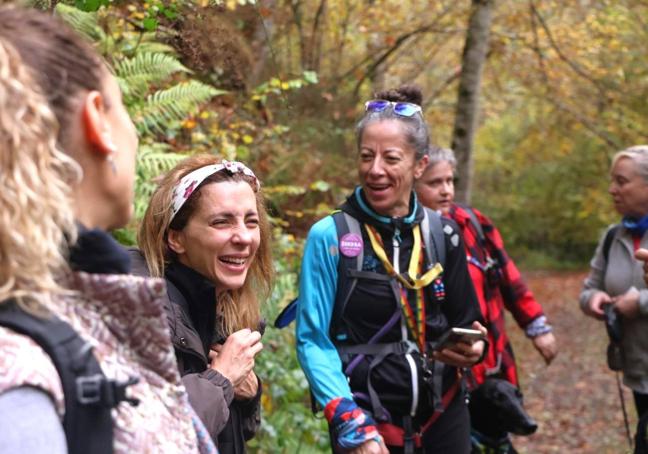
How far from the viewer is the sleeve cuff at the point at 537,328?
17.3 feet

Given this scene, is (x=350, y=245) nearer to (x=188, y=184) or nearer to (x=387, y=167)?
(x=387, y=167)

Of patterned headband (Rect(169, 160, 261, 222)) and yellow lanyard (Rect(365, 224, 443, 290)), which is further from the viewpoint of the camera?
yellow lanyard (Rect(365, 224, 443, 290))

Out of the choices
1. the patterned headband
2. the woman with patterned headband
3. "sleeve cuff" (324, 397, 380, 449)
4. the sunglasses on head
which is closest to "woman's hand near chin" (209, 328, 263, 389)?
the woman with patterned headband

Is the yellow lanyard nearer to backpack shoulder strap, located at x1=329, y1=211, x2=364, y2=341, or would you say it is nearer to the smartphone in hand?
backpack shoulder strap, located at x1=329, y1=211, x2=364, y2=341

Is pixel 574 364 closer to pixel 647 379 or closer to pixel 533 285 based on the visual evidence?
pixel 647 379

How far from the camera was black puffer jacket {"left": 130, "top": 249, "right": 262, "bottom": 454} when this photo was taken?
7.89 feet

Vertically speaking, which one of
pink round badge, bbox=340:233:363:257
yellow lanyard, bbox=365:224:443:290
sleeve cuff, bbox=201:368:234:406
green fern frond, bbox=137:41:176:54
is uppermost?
green fern frond, bbox=137:41:176:54

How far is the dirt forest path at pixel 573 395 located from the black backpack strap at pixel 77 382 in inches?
267

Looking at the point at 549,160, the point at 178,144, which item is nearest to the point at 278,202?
the point at 178,144

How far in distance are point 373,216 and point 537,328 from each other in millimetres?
2106

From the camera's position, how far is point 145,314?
4.83 feet

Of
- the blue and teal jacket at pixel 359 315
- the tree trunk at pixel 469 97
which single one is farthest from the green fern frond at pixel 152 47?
the tree trunk at pixel 469 97

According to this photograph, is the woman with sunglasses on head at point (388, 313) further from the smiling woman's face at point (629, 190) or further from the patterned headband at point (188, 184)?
the smiling woman's face at point (629, 190)

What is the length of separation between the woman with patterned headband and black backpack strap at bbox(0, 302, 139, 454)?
4.45 feet
